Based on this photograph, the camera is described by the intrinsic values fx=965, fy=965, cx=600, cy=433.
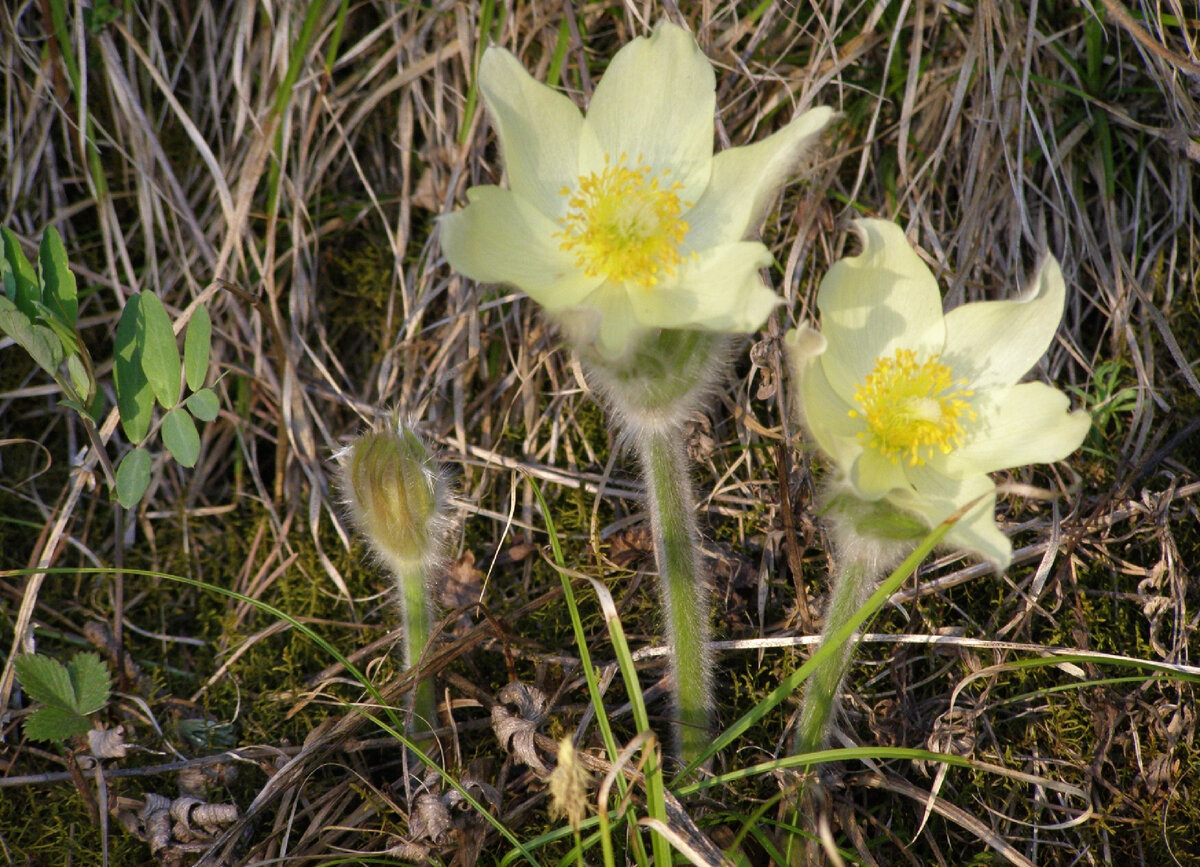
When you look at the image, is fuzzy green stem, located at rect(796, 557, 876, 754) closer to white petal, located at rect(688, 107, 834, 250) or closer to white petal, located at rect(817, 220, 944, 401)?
white petal, located at rect(817, 220, 944, 401)

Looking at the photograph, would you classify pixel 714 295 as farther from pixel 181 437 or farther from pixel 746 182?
pixel 181 437

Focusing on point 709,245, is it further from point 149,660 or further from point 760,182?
point 149,660

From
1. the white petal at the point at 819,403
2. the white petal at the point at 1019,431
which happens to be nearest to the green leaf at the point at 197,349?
the white petal at the point at 819,403

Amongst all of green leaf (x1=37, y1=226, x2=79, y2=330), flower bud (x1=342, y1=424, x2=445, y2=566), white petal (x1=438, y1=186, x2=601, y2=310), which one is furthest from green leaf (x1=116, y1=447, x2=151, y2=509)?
white petal (x1=438, y1=186, x2=601, y2=310)

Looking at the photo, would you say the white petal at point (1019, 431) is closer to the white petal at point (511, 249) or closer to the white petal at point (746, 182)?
the white petal at point (746, 182)

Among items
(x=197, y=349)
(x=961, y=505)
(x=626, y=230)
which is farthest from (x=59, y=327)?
(x=961, y=505)

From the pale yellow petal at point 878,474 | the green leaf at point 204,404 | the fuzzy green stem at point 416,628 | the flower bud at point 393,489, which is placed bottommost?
the fuzzy green stem at point 416,628
